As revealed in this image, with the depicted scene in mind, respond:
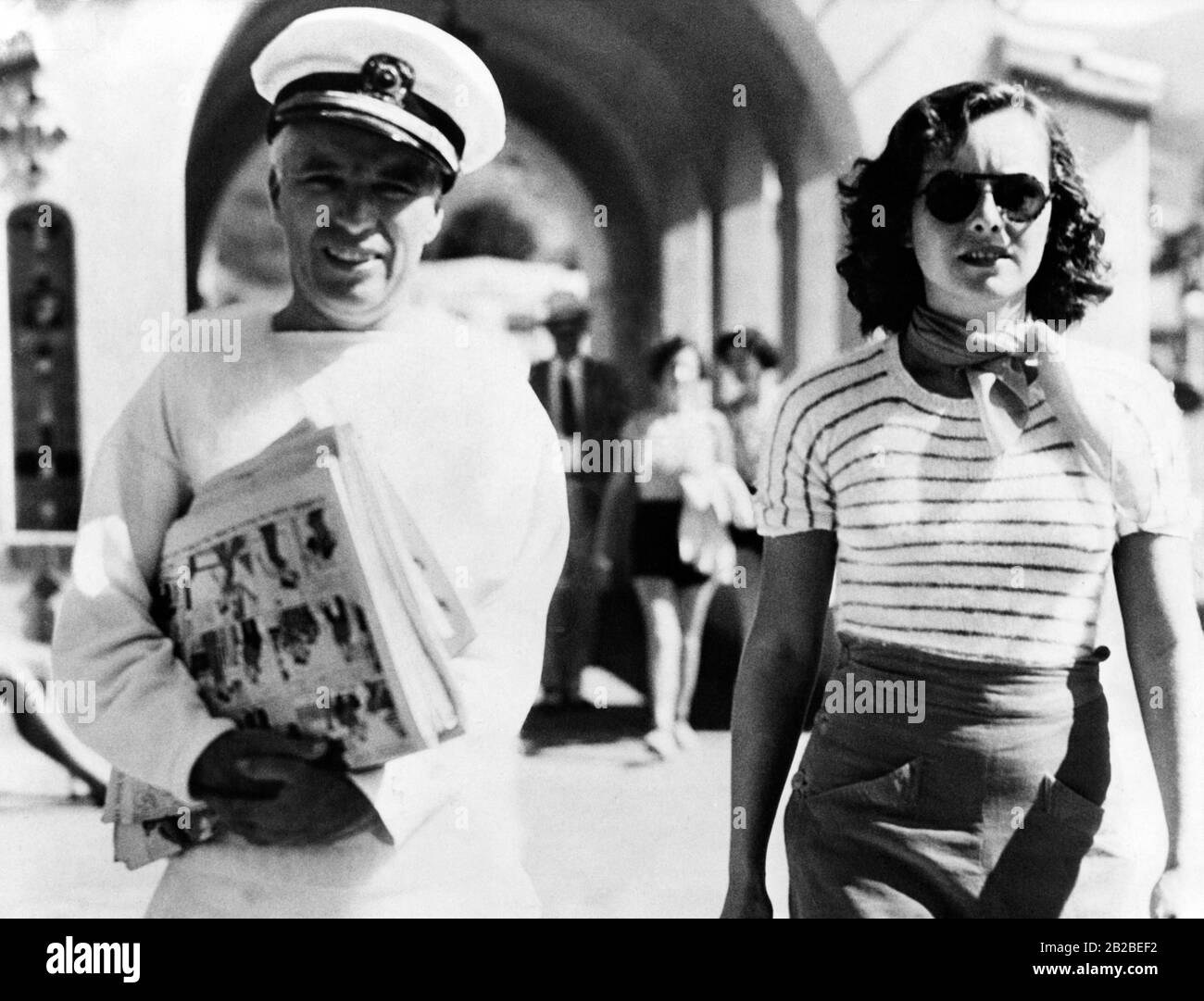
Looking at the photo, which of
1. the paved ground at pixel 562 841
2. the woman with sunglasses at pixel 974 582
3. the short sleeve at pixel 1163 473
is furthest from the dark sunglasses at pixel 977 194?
the paved ground at pixel 562 841

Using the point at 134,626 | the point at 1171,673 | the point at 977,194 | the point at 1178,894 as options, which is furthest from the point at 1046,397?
the point at 134,626

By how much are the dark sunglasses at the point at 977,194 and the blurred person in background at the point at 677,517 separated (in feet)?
3.08

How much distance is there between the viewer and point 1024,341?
2.28 meters

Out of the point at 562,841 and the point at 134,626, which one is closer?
the point at 134,626

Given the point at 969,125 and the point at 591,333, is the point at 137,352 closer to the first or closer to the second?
the point at 591,333

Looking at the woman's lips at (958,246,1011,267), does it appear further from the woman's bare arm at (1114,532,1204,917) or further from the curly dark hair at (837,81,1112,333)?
the woman's bare arm at (1114,532,1204,917)

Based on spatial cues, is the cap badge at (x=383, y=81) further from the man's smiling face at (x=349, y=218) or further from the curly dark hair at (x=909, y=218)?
the curly dark hair at (x=909, y=218)

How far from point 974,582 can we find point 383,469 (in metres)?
0.87

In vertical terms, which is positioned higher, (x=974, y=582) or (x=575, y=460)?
(x=575, y=460)

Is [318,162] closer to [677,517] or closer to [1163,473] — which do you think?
[1163,473]

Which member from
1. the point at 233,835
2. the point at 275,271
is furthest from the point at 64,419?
the point at 233,835

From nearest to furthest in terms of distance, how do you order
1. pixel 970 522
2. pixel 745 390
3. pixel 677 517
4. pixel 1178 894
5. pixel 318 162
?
pixel 1178 894
pixel 970 522
pixel 318 162
pixel 745 390
pixel 677 517

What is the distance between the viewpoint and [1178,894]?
6.84 feet
